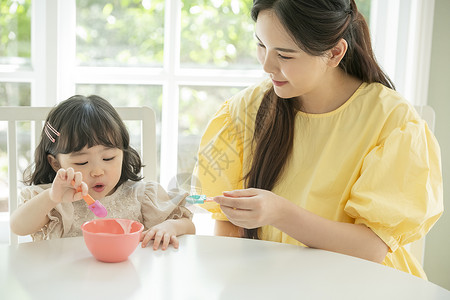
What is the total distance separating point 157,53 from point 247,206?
116 cm

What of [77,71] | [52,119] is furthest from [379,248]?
[77,71]

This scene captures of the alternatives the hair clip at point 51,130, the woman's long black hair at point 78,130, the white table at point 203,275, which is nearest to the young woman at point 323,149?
the white table at point 203,275

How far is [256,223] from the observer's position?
1010mm

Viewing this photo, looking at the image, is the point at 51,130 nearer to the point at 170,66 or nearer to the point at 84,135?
the point at 84,135

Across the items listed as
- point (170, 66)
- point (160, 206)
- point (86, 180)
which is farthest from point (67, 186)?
point (170, 66)

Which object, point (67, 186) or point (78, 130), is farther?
point (78, 130)

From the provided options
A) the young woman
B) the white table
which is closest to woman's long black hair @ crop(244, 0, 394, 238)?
the young woman

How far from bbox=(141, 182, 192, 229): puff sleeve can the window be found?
2.23 feet

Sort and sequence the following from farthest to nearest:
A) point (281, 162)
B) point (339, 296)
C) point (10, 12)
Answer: point (10, 12), point (281, 162), point (339, 296)

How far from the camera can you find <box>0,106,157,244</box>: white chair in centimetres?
124

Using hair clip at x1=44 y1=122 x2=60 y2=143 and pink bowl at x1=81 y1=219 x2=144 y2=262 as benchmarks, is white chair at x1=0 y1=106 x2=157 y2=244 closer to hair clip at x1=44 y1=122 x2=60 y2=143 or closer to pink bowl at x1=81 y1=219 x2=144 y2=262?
hair clip at x1=44 y1=122 x2=60 y2=143

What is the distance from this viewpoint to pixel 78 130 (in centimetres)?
116

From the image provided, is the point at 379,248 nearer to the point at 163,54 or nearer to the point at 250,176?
the point at 250,176

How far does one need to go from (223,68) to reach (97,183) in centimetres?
102
